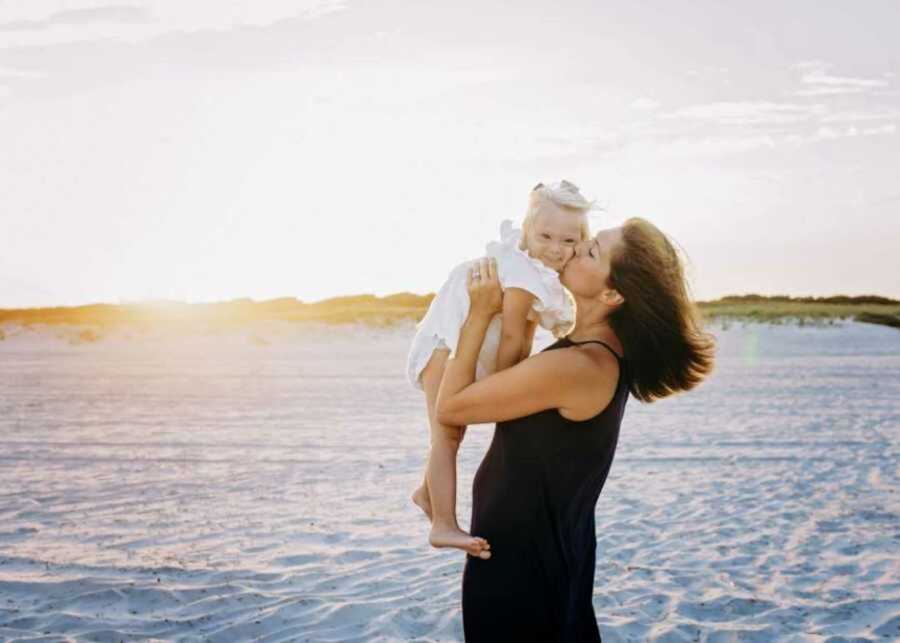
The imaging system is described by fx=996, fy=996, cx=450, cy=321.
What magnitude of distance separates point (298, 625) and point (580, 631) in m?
2.89

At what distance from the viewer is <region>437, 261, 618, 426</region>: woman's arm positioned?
8.38 feet

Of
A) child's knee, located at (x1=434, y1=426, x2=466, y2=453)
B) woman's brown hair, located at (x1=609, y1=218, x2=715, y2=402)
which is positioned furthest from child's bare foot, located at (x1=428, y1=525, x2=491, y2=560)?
woman's brown hair, located at (x1=609, y1=218, x2=715, y2=402)

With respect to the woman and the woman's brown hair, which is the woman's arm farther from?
the woman's brown hair

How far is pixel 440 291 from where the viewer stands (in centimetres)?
331

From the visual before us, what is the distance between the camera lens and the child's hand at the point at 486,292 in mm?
A: 2783

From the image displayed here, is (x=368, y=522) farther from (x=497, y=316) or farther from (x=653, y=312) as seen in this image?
(x=653, y=312)

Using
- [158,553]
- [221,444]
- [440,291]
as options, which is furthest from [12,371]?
[440,291]

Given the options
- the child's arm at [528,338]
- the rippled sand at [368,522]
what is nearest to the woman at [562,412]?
the child's arm at [528,338]

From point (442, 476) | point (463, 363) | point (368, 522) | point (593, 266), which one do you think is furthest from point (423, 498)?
point (368, 522)

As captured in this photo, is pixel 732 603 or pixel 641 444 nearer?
pixel 732 603

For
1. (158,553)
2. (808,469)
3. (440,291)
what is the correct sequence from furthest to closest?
(808,469) < (158,553) < (440,291)

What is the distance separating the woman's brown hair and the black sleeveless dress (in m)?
0.08

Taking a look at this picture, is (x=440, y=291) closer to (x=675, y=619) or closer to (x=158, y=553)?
(x=675, y=619)

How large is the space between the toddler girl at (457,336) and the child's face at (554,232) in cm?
21
